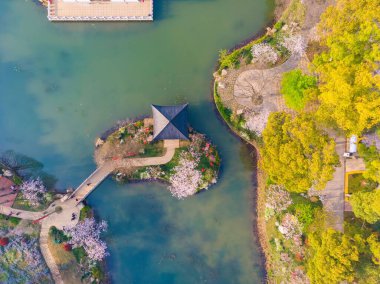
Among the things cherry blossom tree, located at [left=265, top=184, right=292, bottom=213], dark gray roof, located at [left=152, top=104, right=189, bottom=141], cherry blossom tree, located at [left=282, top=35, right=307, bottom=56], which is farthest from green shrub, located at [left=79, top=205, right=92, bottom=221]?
cherry blossom tree, located at [left=282, top=35, right=307, bottom=56]

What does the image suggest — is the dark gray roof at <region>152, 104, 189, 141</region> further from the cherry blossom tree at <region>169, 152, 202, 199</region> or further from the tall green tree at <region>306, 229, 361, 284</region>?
the tall green tree at <region>306, 229, 361, 284</region>

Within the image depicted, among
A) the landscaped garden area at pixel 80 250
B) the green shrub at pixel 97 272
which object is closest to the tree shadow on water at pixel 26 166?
the landscaped garden area at pixel 80 250

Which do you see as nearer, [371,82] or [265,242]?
[371,82]

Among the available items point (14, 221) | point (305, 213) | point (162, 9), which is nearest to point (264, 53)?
point (162, 9)

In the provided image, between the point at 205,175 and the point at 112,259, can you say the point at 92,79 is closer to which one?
the point at 205,175

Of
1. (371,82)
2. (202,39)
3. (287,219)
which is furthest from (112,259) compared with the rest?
(371,82)

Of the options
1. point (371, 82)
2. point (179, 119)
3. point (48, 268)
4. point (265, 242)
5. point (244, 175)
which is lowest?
point (48, 268)
